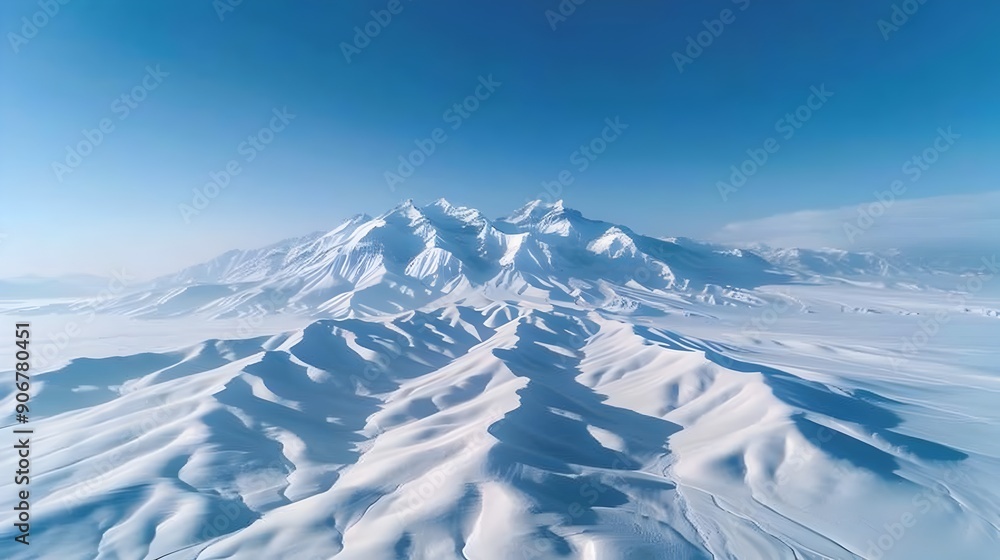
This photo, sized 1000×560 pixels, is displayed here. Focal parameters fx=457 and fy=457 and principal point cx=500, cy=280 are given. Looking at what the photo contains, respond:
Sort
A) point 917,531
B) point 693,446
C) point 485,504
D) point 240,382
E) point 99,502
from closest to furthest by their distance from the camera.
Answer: point 917,531, point 485,504, point 99,502, point 693,446, point 240,382

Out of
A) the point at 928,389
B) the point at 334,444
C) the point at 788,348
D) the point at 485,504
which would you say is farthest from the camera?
the point at 788,348

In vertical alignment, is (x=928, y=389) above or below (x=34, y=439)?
below

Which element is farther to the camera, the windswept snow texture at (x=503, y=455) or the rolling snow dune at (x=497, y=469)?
the windswept snow texture at (x=503, y=455)

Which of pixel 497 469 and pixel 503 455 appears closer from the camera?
pixel 497 469

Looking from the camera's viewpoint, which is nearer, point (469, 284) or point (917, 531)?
point (917, 531)

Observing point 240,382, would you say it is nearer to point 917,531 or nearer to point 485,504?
point 485,504

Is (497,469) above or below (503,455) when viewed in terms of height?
below

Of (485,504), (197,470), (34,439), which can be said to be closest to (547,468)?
(485,504)

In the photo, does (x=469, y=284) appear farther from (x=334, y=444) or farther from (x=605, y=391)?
(x=334, y=444)

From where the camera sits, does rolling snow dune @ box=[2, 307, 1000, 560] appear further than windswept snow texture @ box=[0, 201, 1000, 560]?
No

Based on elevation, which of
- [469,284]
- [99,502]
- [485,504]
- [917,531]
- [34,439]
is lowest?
[917,531]
